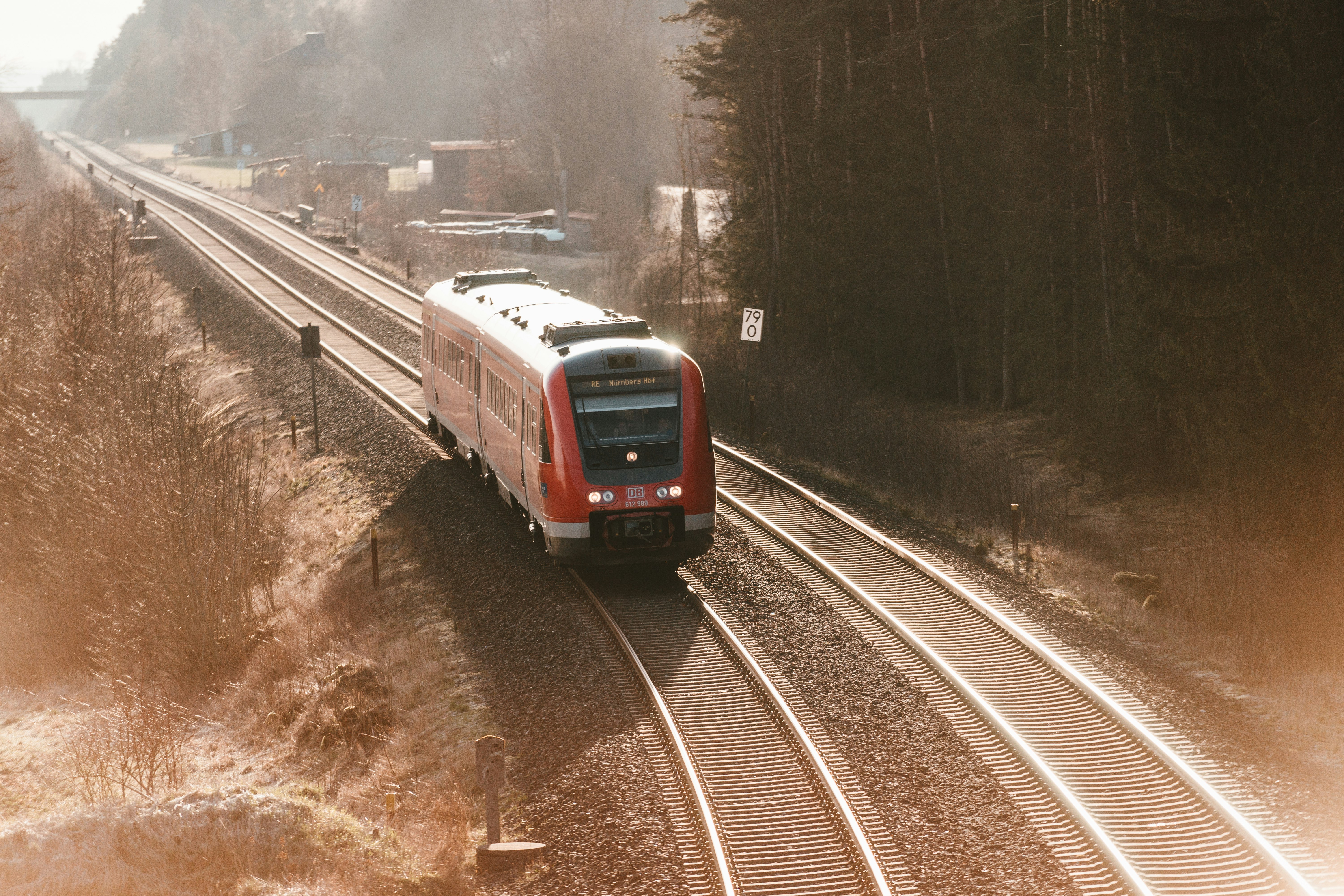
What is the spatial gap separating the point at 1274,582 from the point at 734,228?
923 inches

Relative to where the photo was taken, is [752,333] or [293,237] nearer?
[752,333]

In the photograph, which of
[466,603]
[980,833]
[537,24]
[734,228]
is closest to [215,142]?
[537,24]

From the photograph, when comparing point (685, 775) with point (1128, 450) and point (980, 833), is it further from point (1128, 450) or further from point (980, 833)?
point (1128, 450)

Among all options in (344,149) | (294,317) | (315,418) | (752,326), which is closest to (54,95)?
(344,149)

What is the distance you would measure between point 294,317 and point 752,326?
1644cm

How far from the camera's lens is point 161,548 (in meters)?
17.2

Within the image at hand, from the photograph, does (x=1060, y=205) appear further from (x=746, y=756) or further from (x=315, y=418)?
(x=746, y=756)

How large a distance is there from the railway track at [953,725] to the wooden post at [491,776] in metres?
1.52

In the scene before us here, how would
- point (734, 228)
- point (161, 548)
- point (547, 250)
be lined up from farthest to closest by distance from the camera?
point (547, 250), point (734, 228), point (161, 548)

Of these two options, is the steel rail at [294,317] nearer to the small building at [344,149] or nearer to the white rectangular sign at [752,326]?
the white rectangular sign at [752,326]

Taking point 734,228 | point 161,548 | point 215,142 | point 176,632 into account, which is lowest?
point 176,632

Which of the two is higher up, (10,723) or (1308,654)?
(1308,654)

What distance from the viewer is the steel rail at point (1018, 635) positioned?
8836mm

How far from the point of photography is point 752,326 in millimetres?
24422
